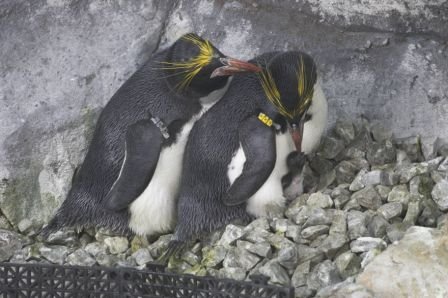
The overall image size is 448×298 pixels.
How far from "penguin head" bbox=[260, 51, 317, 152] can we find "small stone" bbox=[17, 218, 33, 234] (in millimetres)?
861

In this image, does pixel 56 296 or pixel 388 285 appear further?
pixel 56 296

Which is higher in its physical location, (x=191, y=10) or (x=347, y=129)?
(x=191, y=10)

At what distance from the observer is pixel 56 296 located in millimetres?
3029

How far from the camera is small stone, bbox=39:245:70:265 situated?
3.38m

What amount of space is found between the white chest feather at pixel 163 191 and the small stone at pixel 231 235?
0.29m

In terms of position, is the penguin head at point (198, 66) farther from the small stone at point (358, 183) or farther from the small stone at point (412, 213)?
the small stone at point (412, 213)

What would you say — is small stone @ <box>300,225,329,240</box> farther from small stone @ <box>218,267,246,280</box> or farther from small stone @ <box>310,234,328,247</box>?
small stone @ <box>218,267,246,280</box>

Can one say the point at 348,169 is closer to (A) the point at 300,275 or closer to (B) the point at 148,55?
(A) the point at 300,275

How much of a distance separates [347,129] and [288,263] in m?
0.72

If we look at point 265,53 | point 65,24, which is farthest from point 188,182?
point 65,24

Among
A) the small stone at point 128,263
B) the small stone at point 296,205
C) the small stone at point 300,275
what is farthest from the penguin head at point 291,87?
the small stone at point 128,263

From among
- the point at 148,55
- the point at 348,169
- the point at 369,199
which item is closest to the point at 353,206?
the point at 369,199

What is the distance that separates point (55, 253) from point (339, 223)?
87 cm

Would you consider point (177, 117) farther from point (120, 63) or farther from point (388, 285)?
point (388, 285)
